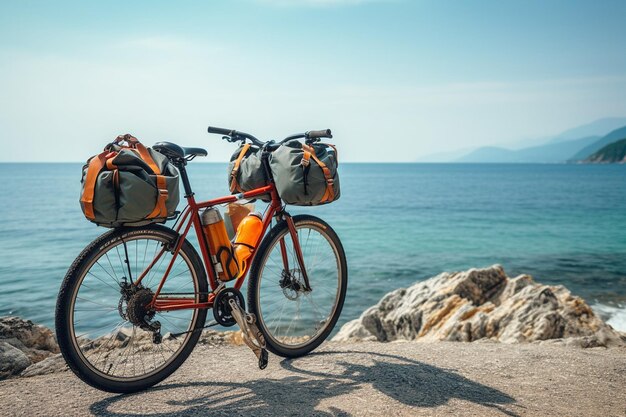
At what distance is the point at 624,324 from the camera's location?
41.3ft

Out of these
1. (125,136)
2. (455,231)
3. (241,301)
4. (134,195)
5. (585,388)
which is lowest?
(455,231)

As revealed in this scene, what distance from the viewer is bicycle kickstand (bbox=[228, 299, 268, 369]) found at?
4.16 meters

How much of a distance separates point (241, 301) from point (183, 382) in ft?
2.77

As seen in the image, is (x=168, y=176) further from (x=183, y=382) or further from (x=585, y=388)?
(x=585, y=388)

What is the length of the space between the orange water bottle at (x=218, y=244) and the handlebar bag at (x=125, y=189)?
0.46 m

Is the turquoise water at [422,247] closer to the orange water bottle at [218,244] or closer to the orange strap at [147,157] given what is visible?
the orange water bottle at [218,244]

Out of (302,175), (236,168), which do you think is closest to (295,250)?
(302,175)

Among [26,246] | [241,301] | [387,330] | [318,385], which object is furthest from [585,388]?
[26,246]

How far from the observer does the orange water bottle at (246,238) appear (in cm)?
450

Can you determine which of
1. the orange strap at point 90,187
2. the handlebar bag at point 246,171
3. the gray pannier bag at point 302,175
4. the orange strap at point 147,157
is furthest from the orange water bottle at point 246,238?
the orange strap at point 90,187

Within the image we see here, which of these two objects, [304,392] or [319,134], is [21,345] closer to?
[304,392]

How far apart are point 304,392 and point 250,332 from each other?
0.65 metres

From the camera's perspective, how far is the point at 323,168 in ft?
14.8

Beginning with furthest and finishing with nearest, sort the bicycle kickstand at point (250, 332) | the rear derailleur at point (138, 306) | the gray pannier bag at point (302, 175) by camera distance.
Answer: the gray pannier bag at point (302, 175), the bicycle kickstand at point (250, 332), the rear derailleur at point (138, 306)
